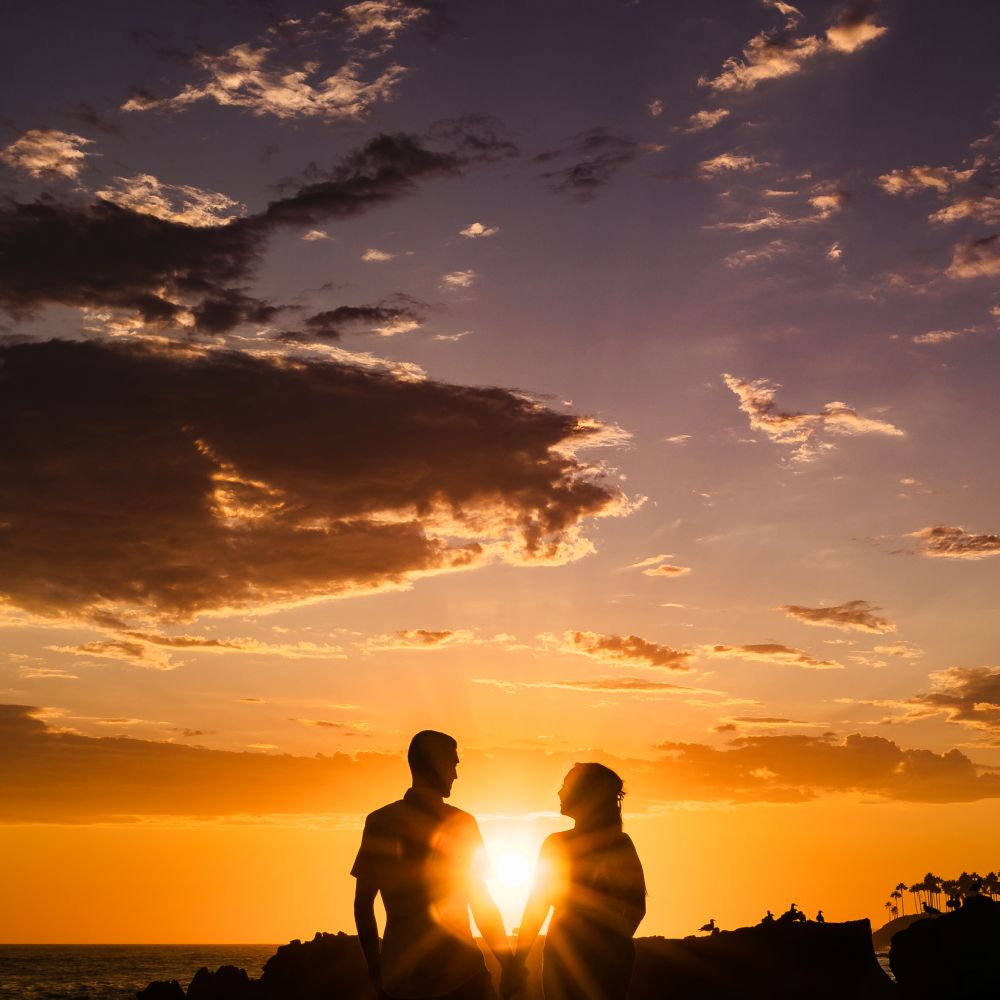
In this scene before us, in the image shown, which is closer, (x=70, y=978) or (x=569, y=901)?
(x=569, y=901)

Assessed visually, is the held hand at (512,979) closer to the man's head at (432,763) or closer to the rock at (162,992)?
the man's head at (432,763)

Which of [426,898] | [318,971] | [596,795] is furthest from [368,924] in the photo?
[318,971]

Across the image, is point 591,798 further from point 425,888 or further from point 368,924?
point 368,924

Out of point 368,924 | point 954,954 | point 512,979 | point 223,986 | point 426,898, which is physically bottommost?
point 223,986

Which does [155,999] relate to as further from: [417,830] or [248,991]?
[417,830]

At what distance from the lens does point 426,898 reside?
5.43 metres


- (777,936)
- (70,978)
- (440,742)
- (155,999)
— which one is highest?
(440,742)

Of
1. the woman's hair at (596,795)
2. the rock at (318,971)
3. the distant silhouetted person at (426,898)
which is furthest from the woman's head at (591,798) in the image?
the rock at (318,971)

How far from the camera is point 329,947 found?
126ft

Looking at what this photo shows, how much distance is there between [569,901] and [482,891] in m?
0.91

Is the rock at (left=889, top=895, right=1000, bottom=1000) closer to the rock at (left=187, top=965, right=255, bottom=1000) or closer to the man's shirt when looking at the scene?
the rock at (left=187, top=965, right=255, bottom=1000)

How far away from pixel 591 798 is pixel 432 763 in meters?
A: 1.11

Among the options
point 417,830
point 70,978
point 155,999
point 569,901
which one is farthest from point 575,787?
point 70,978

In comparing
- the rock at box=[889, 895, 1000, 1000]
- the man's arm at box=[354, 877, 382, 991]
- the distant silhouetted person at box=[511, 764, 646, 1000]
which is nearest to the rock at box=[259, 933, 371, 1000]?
the rock at box=[889, 895, 1000, 1000]
